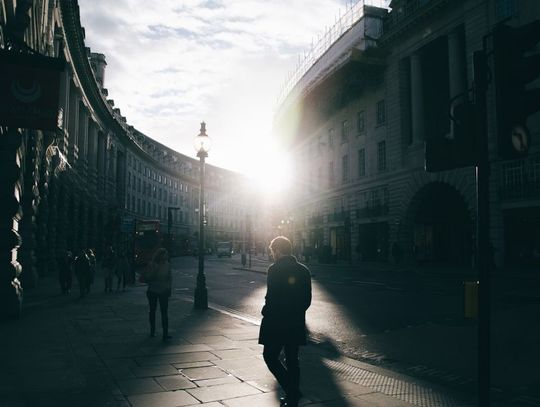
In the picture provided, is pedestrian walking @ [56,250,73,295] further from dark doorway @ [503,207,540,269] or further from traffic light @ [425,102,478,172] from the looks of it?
dark doorway @ [503,207,540,269]

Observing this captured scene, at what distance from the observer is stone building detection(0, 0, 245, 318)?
10.0 metres

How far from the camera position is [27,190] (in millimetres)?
19031

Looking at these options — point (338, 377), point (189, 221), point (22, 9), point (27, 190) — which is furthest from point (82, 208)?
point (189, 221)

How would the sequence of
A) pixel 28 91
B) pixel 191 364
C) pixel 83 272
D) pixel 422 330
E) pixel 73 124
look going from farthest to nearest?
pixel 73 124
pixel 83 272
pixel 422 330
pixel 28 91
pixel 191 364

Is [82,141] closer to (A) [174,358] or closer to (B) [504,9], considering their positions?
(B) [504,9]

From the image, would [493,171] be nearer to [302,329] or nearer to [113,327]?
[113,327]

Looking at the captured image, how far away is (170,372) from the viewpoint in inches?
260

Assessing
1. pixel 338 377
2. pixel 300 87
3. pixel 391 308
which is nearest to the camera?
pixel 338 377

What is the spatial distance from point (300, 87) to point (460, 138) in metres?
61.2

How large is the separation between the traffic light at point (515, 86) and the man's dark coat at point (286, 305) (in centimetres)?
254

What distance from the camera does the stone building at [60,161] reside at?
10.0m

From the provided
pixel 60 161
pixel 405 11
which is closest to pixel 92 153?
pixel 60 161

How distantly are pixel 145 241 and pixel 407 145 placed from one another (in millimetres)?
23146

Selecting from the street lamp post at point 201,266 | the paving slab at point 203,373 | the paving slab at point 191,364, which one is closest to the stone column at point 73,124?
the street lamp post at point 201,266
